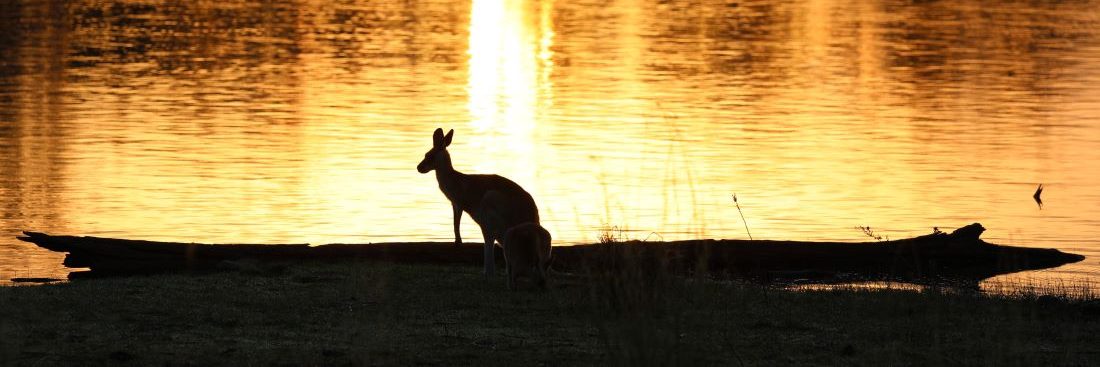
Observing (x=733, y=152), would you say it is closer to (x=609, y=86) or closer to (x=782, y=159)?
(x=782, y=159)

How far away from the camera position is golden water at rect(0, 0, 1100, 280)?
21891 mm

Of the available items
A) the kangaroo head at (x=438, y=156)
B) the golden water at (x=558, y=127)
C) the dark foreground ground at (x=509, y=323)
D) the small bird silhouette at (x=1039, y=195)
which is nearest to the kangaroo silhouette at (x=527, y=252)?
the dark foreground ground at (x=509, y=323)

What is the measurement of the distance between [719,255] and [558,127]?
17.2 metres

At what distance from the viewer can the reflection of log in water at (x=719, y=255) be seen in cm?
1422

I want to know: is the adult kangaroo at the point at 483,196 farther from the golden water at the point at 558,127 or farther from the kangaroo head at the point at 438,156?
the golden water at the point at 558,127

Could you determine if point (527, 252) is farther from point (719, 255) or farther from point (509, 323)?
point (719, 255)

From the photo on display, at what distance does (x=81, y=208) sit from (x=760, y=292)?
12013mm

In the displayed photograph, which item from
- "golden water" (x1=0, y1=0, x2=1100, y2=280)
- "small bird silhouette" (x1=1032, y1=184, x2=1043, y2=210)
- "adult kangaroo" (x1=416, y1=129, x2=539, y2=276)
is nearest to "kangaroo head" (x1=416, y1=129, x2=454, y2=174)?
"adult kangaroo" (x1=416, y1=129, x2=539, y2=276)

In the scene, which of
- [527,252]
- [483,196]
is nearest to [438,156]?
[483,196]

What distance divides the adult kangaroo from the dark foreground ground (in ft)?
1.32

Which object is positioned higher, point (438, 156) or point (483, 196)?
point (438, 156)

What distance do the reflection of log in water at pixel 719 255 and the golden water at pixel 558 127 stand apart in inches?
45.6

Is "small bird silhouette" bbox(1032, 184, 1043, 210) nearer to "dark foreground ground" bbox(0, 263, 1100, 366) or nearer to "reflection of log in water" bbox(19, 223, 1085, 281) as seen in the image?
"reflection of log in water" bbox(19, 223, 1085, 281)

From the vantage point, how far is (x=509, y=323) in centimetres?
1162
